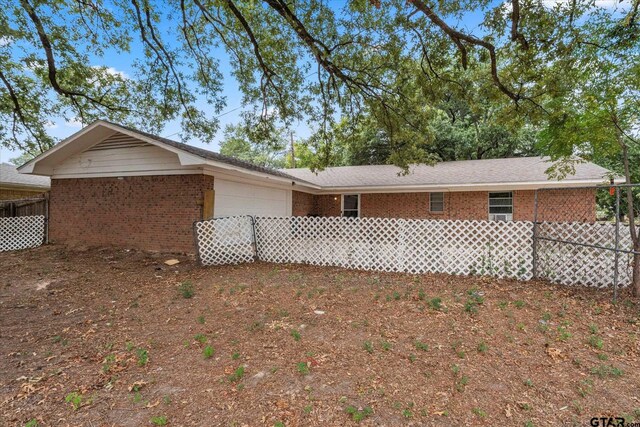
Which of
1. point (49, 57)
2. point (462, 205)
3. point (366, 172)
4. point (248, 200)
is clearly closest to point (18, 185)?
point (49, 57)

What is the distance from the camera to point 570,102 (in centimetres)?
577

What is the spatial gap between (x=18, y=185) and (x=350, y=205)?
15.9m

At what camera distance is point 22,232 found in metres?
10.7

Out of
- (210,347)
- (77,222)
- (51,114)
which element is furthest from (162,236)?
(210,347)

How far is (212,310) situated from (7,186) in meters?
16.8

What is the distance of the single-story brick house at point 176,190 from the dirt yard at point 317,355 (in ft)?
11.1

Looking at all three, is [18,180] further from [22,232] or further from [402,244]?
[402,244]

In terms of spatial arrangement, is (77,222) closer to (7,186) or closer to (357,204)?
(7,186)

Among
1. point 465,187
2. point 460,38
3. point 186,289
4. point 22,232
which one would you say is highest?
point 460,38

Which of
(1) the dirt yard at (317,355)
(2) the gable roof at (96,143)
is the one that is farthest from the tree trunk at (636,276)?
(2) the gable roof at (96,143)

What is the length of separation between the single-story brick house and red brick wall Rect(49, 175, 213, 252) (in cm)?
3

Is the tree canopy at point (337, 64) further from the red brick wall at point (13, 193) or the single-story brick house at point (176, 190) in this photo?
the red brick wall at point (13, 193)

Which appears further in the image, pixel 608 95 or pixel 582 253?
pixel 582 253

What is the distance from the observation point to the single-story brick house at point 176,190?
8875 millimetres
